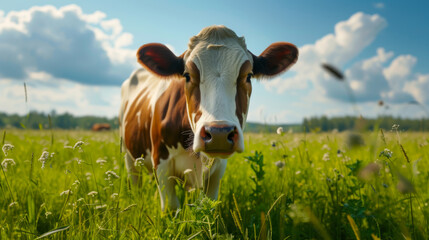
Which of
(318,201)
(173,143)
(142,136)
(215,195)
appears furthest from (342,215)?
(142,136)

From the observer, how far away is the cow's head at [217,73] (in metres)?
2.66

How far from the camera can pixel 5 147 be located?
2416 millimetres

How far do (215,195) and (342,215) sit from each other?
145 cm

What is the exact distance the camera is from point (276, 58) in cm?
390

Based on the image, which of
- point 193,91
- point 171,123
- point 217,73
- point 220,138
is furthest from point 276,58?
point 220,138

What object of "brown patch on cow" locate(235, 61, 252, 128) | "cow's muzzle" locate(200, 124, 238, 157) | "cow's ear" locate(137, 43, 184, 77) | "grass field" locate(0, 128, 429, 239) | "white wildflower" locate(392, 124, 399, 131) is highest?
"cow's ear" locate(137, 43, 184, 77)

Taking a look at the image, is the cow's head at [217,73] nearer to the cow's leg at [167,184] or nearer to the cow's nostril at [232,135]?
the cow's nostril at [232,135]

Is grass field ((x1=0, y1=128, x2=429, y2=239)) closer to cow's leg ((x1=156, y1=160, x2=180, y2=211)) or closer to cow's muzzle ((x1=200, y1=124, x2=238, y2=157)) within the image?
cow's leg ((x1=156, y1=160, x2=180, y2=211))

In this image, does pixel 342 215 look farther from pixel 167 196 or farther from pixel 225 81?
pixel 167 196

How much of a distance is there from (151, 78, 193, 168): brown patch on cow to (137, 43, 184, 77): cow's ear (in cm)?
30

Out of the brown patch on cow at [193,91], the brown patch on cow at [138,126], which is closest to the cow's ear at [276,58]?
the brown patch on cow at [193,91]

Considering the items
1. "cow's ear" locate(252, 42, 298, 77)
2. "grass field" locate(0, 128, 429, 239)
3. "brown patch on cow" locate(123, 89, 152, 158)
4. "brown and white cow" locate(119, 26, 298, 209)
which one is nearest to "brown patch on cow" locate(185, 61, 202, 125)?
"brown and white cow" locate(119, 26, 298, 209)

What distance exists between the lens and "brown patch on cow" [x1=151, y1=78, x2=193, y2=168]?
3709mm

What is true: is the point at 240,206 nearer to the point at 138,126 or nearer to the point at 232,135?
the point at 232,135
